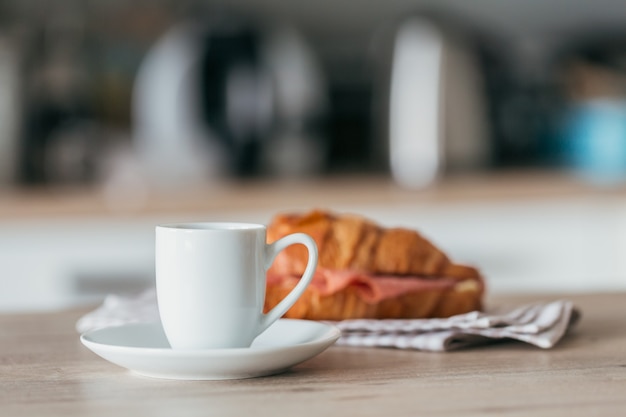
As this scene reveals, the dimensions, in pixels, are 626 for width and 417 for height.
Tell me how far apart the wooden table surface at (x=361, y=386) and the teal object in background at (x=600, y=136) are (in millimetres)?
1683

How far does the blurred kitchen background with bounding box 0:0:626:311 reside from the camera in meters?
2.03

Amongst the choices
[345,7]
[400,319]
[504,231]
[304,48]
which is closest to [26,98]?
[304,48]

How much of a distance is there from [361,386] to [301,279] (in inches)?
4.2

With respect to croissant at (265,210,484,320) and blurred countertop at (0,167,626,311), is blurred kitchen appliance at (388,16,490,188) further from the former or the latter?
croissant at (265,210,484,320)

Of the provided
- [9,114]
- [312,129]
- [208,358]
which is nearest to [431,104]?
[312,129]

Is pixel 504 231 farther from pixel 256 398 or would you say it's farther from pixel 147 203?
pixel 256 398

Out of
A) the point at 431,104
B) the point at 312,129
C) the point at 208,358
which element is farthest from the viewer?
the point at 312,129

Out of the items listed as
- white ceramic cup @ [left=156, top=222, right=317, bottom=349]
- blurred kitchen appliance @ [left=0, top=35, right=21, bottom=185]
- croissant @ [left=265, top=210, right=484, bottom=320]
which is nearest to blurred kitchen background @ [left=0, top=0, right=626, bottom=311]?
blurred kitchen appliance @ [left=0, top=35, right=21, bottom=185]

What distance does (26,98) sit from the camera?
2.42m

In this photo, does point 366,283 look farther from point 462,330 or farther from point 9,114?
point 9,114

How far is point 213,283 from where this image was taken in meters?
0.70

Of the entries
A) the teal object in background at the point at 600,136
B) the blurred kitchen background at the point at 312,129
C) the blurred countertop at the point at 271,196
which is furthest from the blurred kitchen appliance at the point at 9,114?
the teal object in background at the point at 600,136

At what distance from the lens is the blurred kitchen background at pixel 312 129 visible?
2.03 m

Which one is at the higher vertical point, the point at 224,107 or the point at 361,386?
the point at 224,107
